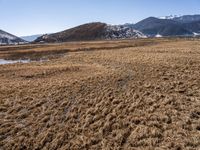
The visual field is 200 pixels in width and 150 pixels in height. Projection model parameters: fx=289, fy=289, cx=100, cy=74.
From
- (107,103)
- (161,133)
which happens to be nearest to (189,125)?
(161,133)

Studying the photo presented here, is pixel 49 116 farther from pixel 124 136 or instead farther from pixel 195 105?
pixel 195 105

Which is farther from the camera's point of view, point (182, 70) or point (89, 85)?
point (182, 70)

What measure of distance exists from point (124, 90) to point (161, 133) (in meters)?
9.80

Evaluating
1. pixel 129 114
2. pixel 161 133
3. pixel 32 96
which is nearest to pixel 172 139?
pixel 161 133

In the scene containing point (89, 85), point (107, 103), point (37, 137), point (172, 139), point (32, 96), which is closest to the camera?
point (172, 139)

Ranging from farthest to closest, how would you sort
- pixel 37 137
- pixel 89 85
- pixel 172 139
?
1. pixel 89 85
2. pixel 37 137
3. pixel 172 139

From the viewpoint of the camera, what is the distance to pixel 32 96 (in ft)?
79.9

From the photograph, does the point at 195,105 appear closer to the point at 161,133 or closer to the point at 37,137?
the point at 161,133

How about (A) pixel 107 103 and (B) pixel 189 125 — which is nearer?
(B) pixel 189 125

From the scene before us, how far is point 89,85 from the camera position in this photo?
27609 millimetres

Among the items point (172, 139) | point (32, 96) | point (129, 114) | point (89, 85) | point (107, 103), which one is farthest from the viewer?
point (89, 85)

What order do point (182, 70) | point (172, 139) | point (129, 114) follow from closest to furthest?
point (172, 139) → point (129, 114) → point (182, 70)

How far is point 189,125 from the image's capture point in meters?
16.1

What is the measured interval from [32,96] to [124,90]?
7832mm
